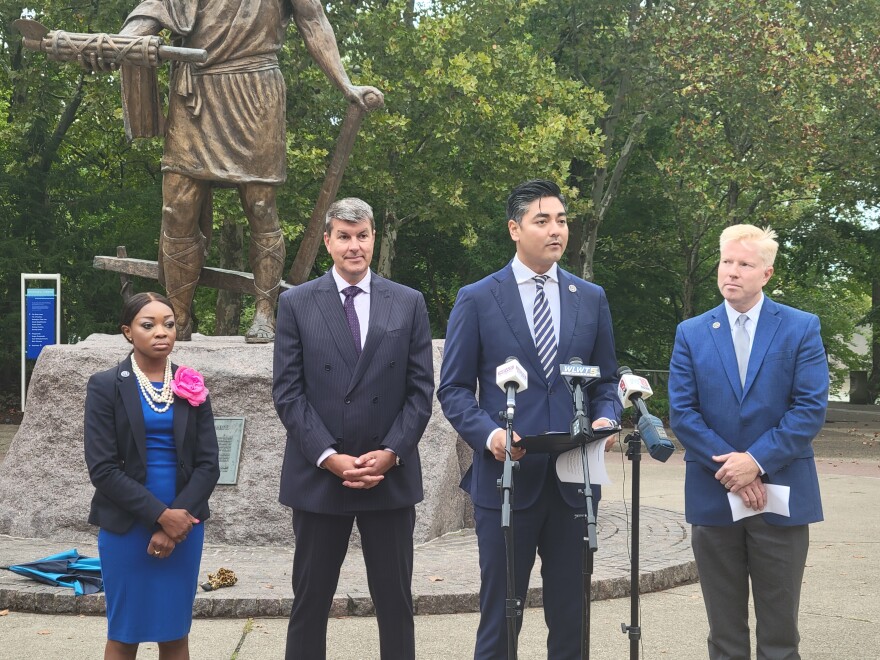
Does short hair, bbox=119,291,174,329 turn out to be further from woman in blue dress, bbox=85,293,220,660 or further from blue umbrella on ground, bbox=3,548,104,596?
blue umbrella on ground, bbox=3,548,104,596

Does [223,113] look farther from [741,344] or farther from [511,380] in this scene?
[511,380]

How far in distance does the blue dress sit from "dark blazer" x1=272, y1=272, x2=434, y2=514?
0.42 metres

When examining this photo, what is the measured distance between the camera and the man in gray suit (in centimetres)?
390

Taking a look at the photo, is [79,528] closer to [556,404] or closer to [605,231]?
[556,404]

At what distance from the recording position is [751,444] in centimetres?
395

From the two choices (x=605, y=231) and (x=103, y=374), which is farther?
(x=605, y=231)

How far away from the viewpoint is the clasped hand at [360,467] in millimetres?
3812

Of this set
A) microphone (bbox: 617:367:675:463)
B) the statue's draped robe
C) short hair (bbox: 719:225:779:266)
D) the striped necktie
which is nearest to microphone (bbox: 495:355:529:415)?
microphone (bbox: 617:367:675:463)

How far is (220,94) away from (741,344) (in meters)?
4.53

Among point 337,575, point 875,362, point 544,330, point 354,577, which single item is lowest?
point 354,577

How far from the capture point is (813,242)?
24.1m


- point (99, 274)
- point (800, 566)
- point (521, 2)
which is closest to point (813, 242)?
point (521, 2)

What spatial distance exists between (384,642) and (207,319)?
28.7m

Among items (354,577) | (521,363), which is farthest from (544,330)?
(354,577)
